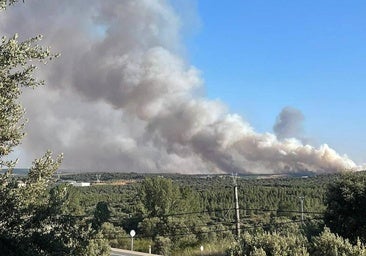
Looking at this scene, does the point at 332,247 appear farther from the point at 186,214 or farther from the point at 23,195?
the point at 186,214

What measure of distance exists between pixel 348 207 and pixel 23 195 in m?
23.4

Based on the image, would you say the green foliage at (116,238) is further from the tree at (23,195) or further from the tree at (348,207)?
the tree at (23,195)

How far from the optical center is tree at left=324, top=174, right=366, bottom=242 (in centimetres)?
2845

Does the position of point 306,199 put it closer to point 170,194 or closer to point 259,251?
point 170,194

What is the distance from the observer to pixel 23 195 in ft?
40.6

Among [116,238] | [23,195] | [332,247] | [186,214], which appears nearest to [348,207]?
[332,247]

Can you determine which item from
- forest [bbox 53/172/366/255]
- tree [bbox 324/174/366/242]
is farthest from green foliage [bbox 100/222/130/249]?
tree [bbox 324/174/366/242]

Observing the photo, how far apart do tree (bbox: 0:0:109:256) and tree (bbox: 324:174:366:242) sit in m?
21.2

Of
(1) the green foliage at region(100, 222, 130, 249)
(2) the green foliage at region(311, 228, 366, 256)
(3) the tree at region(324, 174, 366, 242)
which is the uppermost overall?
(3) the tree at region(324, 174, 366, 242)

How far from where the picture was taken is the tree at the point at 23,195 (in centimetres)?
1192

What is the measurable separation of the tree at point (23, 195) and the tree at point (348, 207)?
2122 cm

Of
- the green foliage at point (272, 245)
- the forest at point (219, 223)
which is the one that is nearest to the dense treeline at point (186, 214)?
the forest at point (219, 223)

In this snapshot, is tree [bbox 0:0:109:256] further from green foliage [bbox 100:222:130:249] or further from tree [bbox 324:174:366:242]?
green foliage [bbox 100:222:130:249]

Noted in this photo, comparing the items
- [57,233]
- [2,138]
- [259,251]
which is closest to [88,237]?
[57,233]
